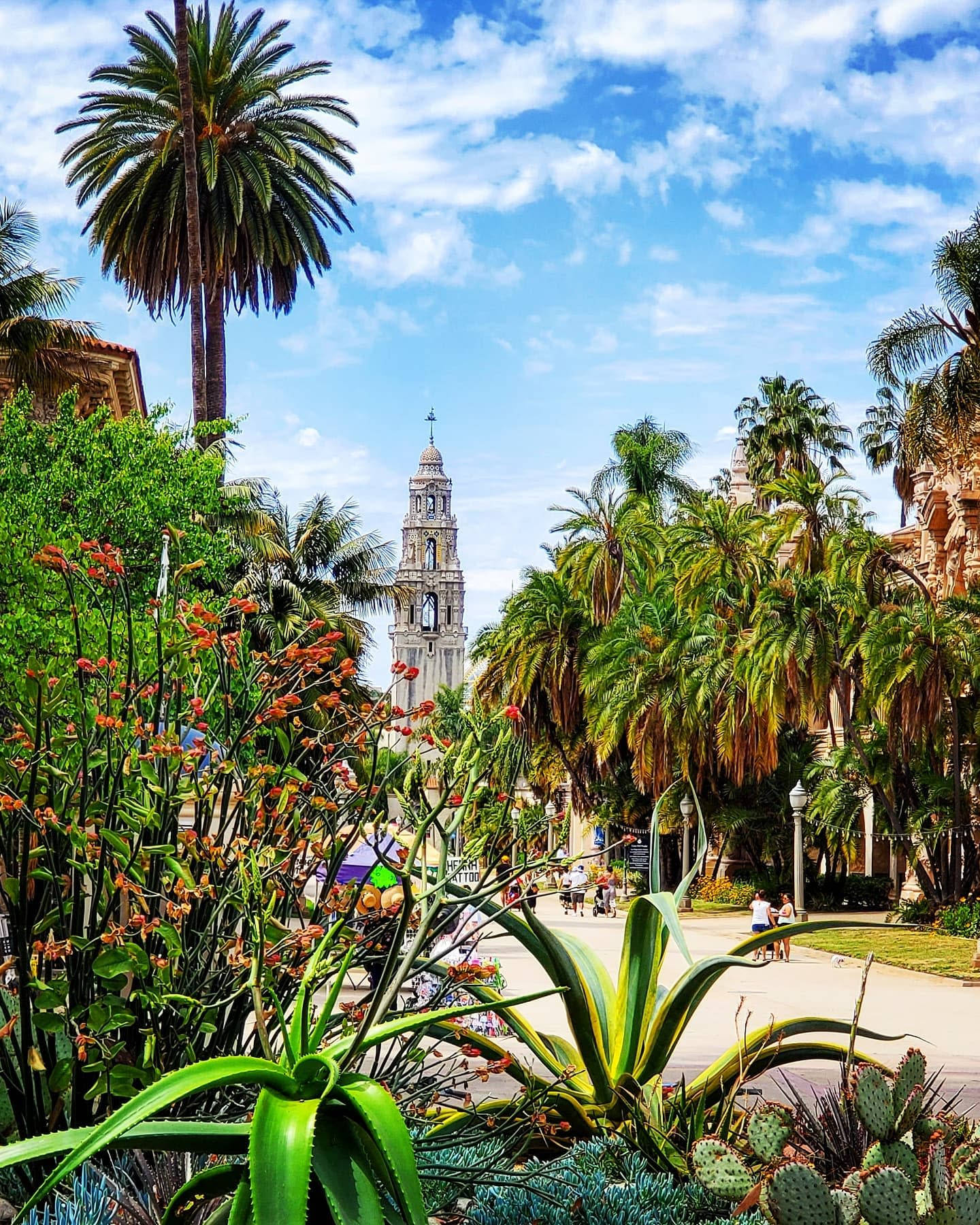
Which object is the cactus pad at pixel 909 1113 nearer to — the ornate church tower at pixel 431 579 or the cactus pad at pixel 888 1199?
the cactus pad at pixel 888 1199

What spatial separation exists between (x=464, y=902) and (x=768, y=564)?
37.5 meters

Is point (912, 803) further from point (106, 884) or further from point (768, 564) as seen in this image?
point (106, 884)

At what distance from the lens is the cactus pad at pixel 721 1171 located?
16.0 ft

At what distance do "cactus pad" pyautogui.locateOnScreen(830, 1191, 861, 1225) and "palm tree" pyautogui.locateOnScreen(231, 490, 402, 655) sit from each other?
32834 millimetres

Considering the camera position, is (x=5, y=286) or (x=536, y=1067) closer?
(x=536, y=1067)

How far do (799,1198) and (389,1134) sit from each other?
191cm

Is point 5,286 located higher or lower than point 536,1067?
higher

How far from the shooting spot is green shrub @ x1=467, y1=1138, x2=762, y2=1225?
4680 millimetres

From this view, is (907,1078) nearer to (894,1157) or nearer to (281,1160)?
(894,1157)

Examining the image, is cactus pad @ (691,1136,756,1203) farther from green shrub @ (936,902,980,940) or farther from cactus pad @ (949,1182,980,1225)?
green shrub @ (936,902,980,940)

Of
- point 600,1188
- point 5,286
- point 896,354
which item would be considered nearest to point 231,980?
point 600,1188

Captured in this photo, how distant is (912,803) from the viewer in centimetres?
3475

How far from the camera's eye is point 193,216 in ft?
107

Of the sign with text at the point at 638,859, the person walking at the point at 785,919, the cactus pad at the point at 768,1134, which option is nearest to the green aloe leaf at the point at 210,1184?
the cactus pad at the point at 768,1134
